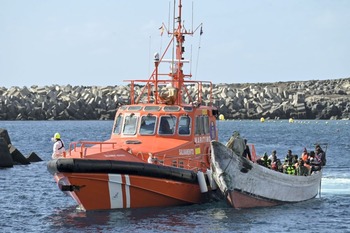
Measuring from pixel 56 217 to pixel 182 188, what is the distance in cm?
364

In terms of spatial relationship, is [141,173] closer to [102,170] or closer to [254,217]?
[102,170]

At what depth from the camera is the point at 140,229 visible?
2205cm

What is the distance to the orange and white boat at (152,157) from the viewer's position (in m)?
22.8

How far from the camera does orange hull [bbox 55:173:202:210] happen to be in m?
22.7

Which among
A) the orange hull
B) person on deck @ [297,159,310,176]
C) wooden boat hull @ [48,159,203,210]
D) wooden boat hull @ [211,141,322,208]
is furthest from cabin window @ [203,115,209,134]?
person on deck @ [297,159,310,176]

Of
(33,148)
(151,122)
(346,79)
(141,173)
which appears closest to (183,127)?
(151,122)

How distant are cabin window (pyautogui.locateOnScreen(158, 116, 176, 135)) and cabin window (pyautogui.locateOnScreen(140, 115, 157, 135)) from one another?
20 centimetres

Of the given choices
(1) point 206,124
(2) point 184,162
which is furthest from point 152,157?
(1) point 206,124

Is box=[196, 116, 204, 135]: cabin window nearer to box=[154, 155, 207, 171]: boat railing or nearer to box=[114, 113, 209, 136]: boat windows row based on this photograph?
box=[114, 113, 209, 136]: boat windows row

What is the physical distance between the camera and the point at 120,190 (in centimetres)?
2314

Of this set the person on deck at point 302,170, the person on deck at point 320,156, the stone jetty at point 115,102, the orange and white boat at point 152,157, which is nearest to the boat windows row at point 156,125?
the orange and white boat at point 152,157

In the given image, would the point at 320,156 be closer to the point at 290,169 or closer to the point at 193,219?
the point at 290,169

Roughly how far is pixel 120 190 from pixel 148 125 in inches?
118

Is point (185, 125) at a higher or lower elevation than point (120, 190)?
higher
